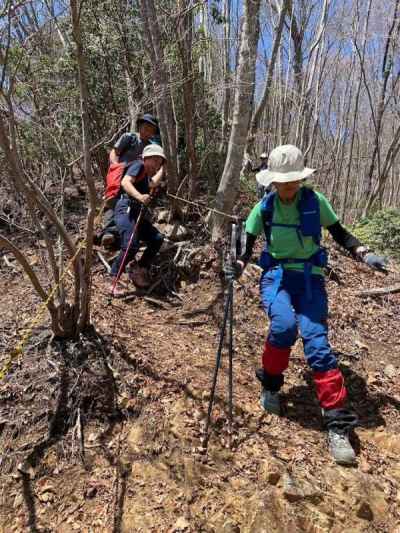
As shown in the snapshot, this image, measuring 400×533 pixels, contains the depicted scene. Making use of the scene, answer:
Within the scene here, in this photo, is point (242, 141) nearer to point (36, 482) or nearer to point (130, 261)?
point (130, 261)

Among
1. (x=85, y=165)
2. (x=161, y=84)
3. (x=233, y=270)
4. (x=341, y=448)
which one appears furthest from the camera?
(x=161, y=84)

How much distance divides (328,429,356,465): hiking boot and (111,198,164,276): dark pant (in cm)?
283

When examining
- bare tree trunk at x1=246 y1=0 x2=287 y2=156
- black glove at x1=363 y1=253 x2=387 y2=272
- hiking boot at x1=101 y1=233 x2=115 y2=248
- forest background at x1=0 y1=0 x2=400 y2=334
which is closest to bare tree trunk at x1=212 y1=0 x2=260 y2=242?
forest background at x1=0 y1=0 x2=400 y2=334

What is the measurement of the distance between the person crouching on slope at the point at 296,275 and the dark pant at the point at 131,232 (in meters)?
1.85

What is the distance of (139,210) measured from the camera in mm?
4508

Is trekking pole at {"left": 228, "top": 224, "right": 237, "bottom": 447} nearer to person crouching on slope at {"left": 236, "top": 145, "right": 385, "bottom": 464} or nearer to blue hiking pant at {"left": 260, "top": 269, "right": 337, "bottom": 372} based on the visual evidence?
person crouching on slope at {"left": 236, "top": 145, "right": 385, "bottom": 464}

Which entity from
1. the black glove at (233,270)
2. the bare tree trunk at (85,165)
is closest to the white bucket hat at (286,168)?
the black glove at (233,270)

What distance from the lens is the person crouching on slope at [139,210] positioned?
4359 millimetres

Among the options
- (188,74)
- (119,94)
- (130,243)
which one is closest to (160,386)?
(130,243)

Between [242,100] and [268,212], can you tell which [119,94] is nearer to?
[242,100]

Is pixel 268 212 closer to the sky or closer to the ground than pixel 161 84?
closer to the ground

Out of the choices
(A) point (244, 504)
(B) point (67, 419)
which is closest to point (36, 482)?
(B) point (67, 419)

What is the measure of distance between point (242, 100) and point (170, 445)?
3.80m

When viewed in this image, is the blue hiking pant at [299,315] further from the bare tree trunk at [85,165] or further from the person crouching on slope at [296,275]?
the bare tree trunk at [85,165]
